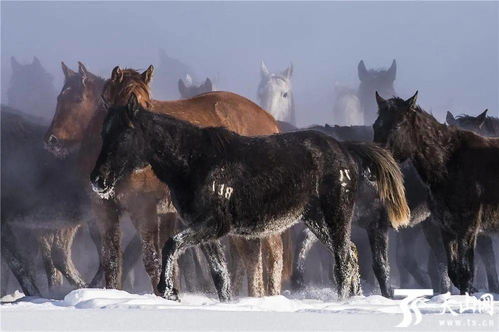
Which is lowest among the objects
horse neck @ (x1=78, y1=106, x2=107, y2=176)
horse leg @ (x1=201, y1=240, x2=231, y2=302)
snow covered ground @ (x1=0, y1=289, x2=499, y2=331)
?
snow covered ground @ (x1=0, y1=289, x2=499, y2=331)

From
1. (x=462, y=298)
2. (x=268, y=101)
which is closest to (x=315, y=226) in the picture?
A: (x=462, y=298)

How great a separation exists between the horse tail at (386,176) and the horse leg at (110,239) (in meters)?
2.66

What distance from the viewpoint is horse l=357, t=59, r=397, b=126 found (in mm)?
23644

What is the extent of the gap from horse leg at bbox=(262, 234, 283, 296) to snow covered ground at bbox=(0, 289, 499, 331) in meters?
2.89

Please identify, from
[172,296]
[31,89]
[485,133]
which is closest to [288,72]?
[31,89]

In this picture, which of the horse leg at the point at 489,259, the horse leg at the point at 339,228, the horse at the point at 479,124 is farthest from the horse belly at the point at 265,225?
the horse at the point at 479,124

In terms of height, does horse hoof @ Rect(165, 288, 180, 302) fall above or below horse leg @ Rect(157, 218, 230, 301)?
below

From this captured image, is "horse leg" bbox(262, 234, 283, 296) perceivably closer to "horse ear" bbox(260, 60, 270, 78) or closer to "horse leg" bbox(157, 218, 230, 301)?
"horse leg" bbox(157, 218, 230, 301)

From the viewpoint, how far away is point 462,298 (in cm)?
817

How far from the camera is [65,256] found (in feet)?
43.4

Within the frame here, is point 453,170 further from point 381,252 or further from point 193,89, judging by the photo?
point 193,89

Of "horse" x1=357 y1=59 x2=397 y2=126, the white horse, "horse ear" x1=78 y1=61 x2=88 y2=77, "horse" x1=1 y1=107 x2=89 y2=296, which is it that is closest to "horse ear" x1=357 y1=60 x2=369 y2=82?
"horse" x1=357 y1=59 x2=397 y2=126

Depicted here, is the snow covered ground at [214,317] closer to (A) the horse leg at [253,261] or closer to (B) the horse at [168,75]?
(A) the horse leg at [253,261]

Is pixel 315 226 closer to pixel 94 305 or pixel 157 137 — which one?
pixel 157 137
